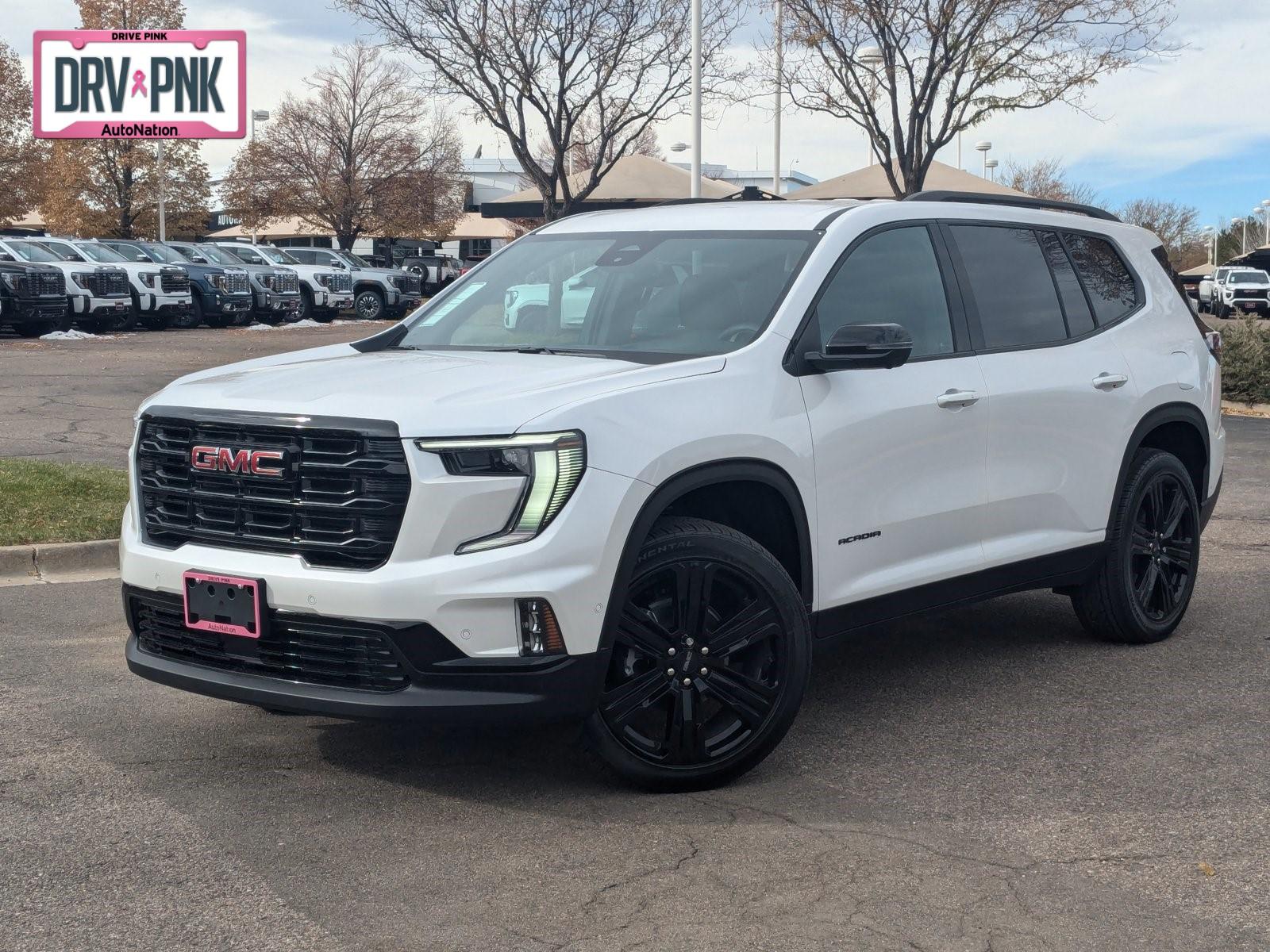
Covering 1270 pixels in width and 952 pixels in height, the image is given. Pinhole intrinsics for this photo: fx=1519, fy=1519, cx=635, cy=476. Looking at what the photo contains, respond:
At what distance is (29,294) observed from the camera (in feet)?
87.4

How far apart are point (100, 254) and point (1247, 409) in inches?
862

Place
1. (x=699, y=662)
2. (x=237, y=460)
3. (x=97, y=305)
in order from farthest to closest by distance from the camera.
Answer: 1. (x=97, y=305)
2. (x=699, y=662)
3. (x=237, y=460)

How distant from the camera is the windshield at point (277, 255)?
121 feet

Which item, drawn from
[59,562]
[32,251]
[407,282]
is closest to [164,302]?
[32,251]

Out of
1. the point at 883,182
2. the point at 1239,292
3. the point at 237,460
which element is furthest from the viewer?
the point at 1239,292

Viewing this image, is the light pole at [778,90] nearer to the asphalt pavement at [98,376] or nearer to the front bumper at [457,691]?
the asphalt pavement at [98,376]

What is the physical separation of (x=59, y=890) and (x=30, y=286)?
81.7 feet

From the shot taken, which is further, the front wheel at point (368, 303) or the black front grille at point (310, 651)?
the front wheel at point (368, 303)

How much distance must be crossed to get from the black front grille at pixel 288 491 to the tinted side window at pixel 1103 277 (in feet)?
12.0

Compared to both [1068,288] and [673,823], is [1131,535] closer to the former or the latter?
[1068,288]

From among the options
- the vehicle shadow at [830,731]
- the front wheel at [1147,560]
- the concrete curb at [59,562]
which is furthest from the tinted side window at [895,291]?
the concrete curb at [59,562]

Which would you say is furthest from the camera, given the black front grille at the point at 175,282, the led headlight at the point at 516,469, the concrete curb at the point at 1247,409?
the black front grille at the point at 175,282

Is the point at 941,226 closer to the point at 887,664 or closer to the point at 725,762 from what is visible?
the point at 887,664

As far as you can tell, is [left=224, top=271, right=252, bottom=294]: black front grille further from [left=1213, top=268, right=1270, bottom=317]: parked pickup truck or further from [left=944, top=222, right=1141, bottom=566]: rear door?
[left=1213, top=268, right=1270, bottom=317]: parked pickup truck
